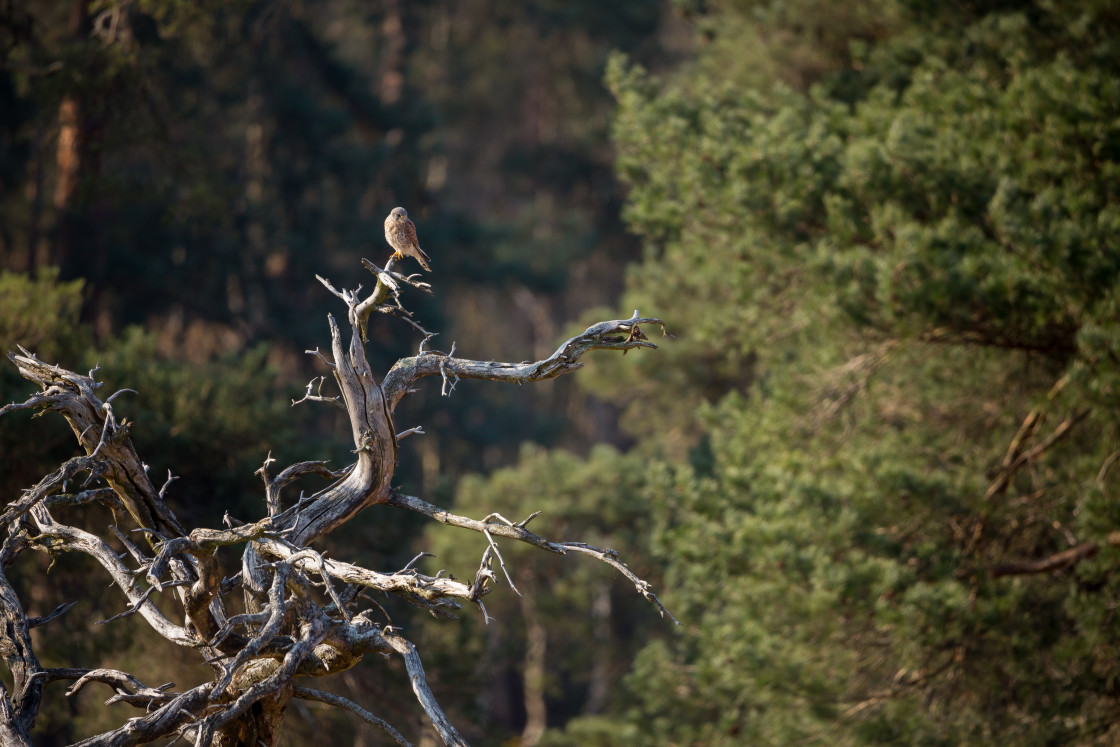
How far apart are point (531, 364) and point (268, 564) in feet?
4.84

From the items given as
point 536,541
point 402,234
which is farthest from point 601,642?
point 536,541

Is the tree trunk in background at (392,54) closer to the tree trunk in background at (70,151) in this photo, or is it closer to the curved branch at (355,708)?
the tree trunk in background at (70,151)

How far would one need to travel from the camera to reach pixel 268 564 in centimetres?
457

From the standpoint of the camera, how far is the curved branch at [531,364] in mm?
4547

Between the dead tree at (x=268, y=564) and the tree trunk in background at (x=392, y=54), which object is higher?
the tree trunk in background at (x=392, y=54)

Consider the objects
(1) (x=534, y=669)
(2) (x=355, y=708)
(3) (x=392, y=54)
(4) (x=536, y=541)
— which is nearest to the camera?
(4) (x=536, y=541)

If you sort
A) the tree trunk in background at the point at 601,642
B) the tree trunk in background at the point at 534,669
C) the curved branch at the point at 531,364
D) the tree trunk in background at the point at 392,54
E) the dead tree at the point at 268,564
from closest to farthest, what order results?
the dead tree at the point at 268,564 < the curved branch at the point at 531,364 < the tree trunk in background at the point at 601,642 < the tree trunk in background at the point at 534,669 < the tree trunk in background at the point at 392,54

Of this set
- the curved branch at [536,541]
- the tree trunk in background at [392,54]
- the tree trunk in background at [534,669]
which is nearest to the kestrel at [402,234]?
the curved branch at [536,541]

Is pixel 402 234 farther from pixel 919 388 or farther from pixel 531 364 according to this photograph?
pixel 919 388

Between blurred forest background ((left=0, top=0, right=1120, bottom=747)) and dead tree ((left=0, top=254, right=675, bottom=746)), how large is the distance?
3466mm

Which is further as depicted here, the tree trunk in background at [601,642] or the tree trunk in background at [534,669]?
the tree trunk in background at [534,669]

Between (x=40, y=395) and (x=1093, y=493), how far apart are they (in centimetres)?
718

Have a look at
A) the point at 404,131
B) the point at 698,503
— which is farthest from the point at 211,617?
the point at 404,131

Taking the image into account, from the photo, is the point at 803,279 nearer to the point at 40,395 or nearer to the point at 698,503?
the point at 698,503
